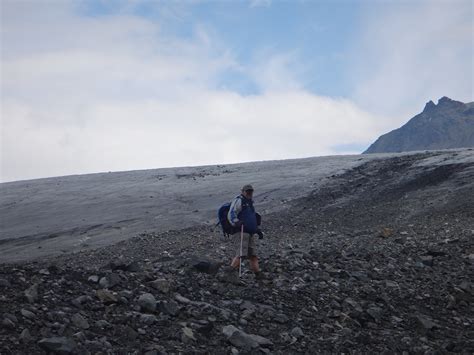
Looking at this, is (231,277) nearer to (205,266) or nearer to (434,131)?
(205,266)

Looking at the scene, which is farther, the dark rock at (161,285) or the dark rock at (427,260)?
the dark rock at (427,260)

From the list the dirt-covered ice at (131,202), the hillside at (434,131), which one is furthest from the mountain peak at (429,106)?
the dirt-covered ice at (131,202)

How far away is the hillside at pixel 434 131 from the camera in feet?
538

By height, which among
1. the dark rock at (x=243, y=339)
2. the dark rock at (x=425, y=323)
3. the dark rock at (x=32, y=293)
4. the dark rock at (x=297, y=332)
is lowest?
the dark rock at (x=425, y=323)

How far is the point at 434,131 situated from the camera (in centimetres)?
17062

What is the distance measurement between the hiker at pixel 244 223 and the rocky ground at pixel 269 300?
32cm

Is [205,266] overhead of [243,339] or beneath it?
overhead

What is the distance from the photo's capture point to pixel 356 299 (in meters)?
7.06

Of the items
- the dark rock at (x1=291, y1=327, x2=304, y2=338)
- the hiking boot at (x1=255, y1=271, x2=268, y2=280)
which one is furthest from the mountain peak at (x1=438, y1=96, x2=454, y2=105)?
the dark rock at (x1=291, y1=327, x2=304, y2=338)

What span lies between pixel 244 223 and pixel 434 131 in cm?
17710

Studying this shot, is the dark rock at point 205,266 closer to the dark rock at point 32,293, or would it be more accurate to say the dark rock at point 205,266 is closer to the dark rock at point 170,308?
the dark rock at point 170,308

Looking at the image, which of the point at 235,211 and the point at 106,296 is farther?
the point at 235,211

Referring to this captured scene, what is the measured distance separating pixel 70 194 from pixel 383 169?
593 inches

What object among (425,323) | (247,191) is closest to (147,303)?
(247,191)
